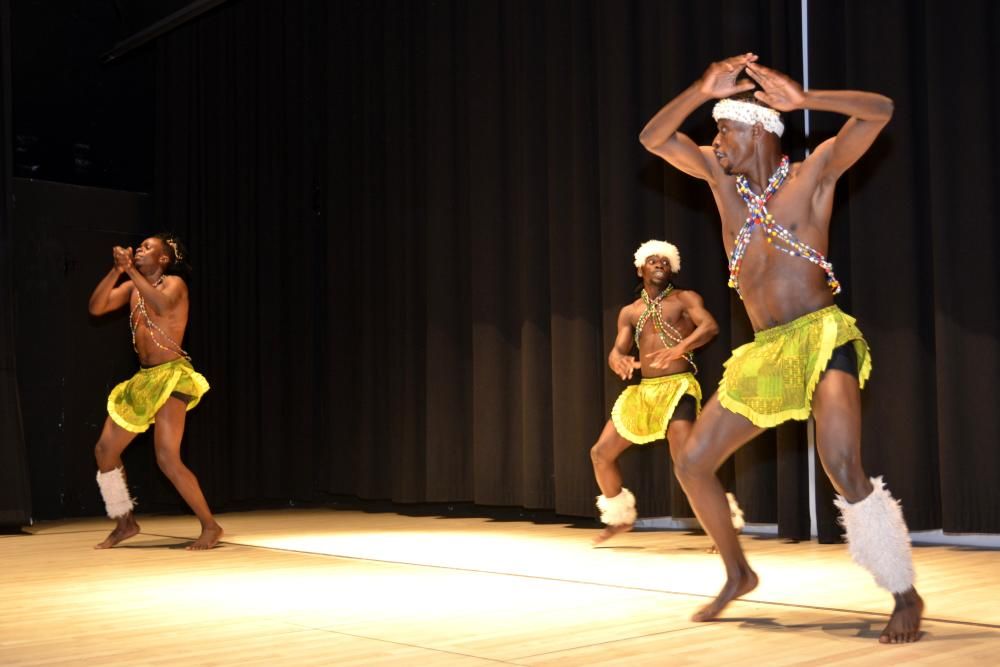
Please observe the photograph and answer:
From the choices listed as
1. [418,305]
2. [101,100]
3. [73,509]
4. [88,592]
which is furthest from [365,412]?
[88,592]

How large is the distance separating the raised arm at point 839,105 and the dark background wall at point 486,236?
7.71ft

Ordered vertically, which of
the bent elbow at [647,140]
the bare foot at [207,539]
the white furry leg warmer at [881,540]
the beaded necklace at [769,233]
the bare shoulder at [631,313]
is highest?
the bent elbow at [647,140]

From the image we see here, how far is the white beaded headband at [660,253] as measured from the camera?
5.74m

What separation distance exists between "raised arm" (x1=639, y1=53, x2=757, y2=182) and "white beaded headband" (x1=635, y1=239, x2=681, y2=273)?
2.11m

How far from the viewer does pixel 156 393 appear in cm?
588

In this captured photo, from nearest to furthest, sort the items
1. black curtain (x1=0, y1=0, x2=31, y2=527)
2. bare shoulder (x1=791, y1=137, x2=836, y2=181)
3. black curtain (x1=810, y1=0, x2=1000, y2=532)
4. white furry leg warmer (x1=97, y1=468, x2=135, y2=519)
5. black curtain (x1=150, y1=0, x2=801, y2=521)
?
bare shoulder (x1=791, y1=137, x2=836, y2=181), black curtain (x1=810, y1=0, x2=1000, y2=532), white furry leg warmer (x1=97, y1=468, x2=135, y2=519), black curtain (x1=150, y1=0, x2=801, y2=521), black curtain (x1=0, y1=0, x2=31, y2=527)

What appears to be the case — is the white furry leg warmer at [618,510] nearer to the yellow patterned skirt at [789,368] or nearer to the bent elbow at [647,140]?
the yellow patterned skirt at [789,368]

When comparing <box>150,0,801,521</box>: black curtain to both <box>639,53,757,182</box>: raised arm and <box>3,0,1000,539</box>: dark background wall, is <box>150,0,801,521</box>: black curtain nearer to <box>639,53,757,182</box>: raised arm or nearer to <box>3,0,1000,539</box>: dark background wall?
<box>3,0,1000,539</box>: dark background wall

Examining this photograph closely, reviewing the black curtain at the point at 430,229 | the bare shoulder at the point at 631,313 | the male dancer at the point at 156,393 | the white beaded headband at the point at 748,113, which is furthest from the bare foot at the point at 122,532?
the white beaded headband at the point at 748,113

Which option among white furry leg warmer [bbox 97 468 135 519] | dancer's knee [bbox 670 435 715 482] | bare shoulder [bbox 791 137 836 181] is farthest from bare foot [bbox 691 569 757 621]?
white furry leg warmer [bbox 97 468 135 519]

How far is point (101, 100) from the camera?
8930 millimetres

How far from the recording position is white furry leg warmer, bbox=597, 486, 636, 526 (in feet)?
18.6

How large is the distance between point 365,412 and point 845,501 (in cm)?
536

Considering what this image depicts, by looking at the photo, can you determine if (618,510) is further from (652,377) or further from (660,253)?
(660,253)
